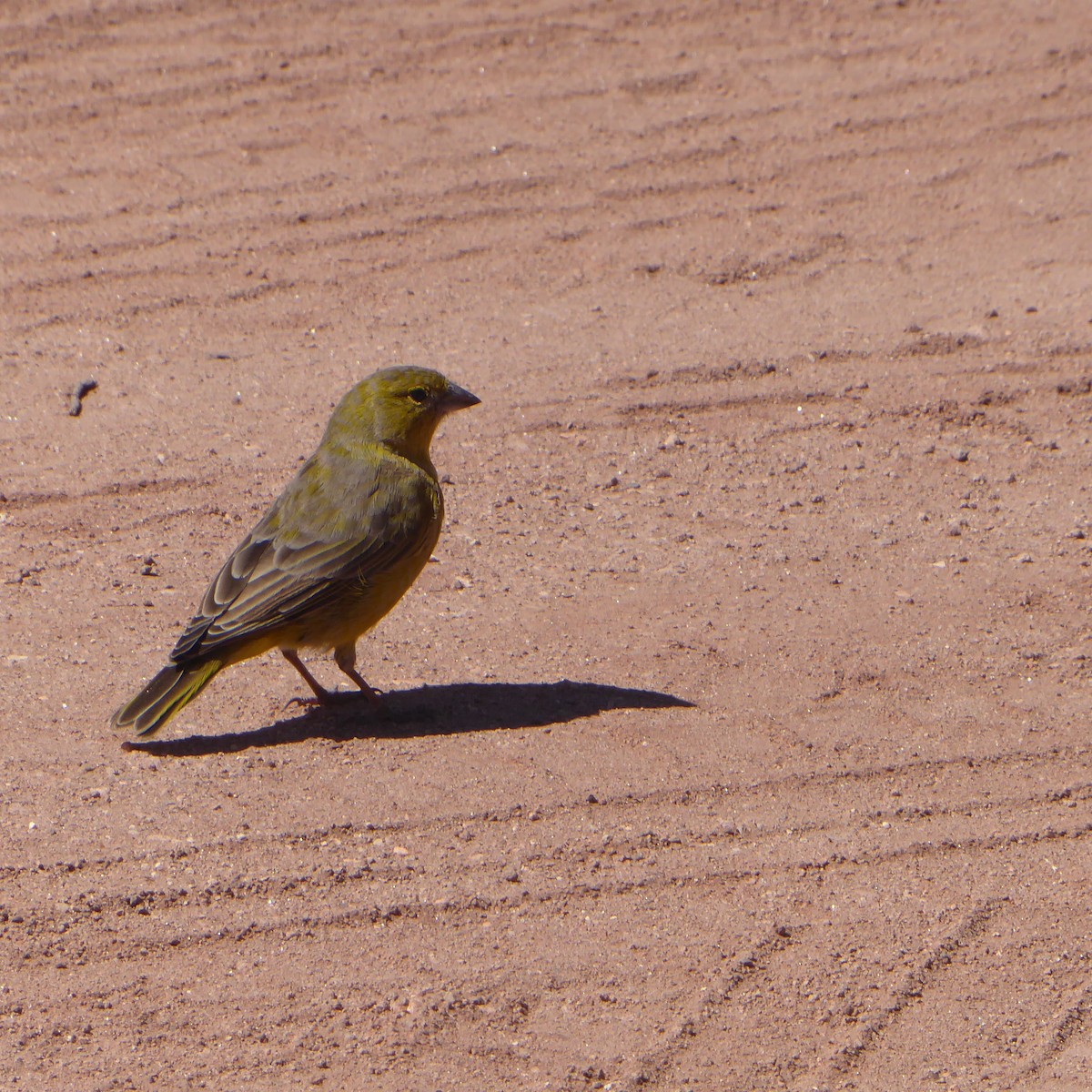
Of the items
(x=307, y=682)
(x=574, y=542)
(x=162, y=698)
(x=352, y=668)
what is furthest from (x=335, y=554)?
(x=574, y=542)

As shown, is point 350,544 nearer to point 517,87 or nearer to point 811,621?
point 811,621

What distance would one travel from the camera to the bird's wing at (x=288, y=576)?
5.47 meters

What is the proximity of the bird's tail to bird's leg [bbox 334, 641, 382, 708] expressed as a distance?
552 millimetres

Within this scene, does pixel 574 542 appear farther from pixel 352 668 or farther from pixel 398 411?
pixel 352 668

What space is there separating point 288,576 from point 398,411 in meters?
0.90

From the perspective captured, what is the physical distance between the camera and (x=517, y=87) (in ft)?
35.0

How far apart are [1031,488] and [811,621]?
165 centimetres

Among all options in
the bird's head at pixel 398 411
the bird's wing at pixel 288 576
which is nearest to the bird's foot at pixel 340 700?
the bird's wing at pixel 288 576

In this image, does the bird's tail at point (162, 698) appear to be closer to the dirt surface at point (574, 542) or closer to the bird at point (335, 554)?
the bird at point (335, 554)

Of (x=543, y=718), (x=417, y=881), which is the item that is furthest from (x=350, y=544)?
(x=417, y=881)

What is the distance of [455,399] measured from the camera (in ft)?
20.8

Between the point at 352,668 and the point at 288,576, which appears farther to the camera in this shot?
the point at 352,668

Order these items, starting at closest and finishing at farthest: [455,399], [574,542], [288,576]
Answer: [288,576] → [455,399] → [574,542]

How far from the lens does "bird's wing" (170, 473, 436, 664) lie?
5.47 meters
